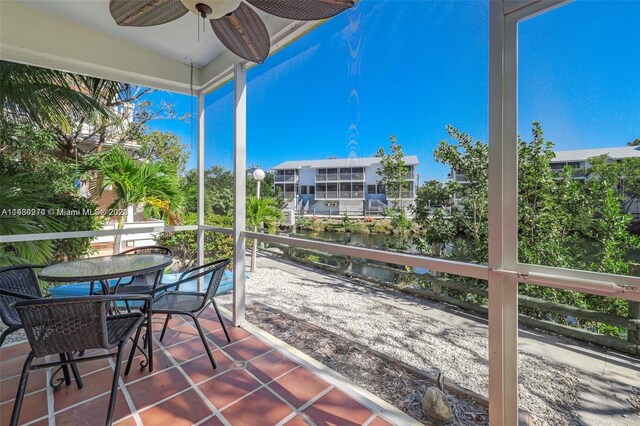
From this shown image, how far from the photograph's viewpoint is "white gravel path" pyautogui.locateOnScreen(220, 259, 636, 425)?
168 cm

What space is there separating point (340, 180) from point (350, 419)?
1573 millimetres

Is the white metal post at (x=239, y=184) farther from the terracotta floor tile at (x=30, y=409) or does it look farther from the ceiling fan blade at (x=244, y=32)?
the terracotta floor tile at (x=30, y=409)

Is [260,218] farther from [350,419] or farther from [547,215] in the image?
[547,215]

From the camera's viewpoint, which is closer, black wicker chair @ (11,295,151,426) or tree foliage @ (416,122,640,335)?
tree foliage @ (416,122,640,335)

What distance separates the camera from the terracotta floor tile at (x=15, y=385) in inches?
74.3

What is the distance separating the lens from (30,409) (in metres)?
1.74

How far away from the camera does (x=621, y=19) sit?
3.93 feet

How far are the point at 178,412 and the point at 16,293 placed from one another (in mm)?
1233

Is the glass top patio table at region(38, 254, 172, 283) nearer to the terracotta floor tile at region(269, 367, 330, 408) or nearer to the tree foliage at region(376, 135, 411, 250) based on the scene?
the terracotta floor tile at region(269, 367, 330, 408)

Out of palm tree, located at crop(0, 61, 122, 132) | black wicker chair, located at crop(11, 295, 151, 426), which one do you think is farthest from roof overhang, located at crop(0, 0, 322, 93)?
black wicker chair, located at crop(11, 295, 151, 426)

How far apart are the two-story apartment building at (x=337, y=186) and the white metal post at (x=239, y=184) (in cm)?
39

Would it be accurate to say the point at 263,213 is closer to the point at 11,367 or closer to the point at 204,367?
the point at 204,367

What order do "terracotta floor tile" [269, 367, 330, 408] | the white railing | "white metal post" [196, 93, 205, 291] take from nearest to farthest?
1. the white railing
2. "terracotta floor tile" [269, 367, 330, 408]
3. "white metal post" [196, 93, 205, 291]

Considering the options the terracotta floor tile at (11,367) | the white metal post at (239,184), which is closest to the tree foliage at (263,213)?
the white metal post at (239,184)
